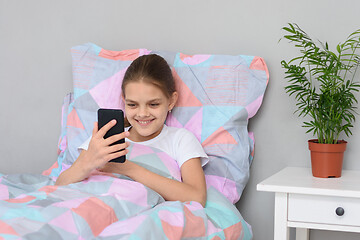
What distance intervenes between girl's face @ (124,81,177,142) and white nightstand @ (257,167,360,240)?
372 millimetres

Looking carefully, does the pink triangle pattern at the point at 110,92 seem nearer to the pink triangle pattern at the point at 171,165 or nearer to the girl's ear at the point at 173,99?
the girl's ear at the point at 173,99

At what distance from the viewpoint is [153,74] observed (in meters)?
1.46

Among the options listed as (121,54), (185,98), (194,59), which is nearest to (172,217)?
(185,98)

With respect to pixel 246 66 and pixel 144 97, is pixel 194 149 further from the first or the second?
pixel 246 66

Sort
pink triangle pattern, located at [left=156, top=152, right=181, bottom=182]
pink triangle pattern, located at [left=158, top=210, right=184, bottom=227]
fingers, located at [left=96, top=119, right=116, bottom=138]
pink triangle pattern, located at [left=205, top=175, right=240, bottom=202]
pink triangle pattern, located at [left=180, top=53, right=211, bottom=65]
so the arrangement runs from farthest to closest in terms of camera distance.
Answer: pink triangle pattern, located at [left=180, top=53, right=211, bottom=65], pink triangle pattern, located at [left=205, top=175, right=240, bottom=202], pink triangle pattern, located at [left=156, top=152, right=181, bottom=182], fingers, located at [left=96, top=119, right=116, bottom=138], pink triangle pattern, located at [left=158, top=210, right=184, bottom=227]

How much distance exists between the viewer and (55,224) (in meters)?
0.97

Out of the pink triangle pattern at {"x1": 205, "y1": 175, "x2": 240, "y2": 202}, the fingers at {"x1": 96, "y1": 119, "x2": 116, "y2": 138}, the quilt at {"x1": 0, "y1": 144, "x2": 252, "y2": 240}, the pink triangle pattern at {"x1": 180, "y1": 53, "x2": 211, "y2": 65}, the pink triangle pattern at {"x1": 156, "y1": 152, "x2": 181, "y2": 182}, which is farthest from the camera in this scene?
the pink triangle pattern at {"x1": 180, "y1": 53, "x2": 211, "y2": 65}

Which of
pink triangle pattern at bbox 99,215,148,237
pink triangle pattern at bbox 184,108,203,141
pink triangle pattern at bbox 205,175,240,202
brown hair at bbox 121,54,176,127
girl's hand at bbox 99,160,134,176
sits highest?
brown hair at bbox 121,54,176,127

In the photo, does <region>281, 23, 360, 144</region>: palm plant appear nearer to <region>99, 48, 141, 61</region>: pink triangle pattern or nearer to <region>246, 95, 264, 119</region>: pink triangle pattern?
<region>246, 95, 264, 119</region>: pink triangle pattern

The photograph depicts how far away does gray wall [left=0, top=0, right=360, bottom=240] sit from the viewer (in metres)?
1.60

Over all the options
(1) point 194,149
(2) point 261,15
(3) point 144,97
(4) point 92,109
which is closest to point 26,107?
(4) point 92,109

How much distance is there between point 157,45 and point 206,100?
32 centimetres

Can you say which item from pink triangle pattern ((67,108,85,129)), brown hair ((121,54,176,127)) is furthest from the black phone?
pink triangle pattern ((67,108,85,129))

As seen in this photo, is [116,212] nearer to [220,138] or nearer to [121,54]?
[220,138]
